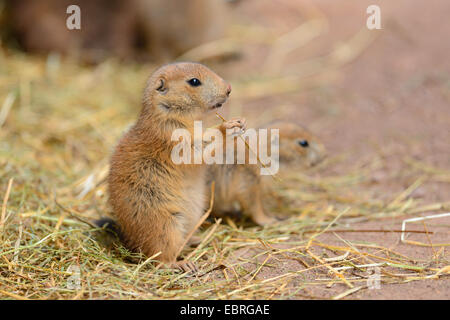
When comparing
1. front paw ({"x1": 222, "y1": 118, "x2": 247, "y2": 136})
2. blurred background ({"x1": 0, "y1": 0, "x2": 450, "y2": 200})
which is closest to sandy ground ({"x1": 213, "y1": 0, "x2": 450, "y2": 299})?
blurred background ({"x1": 0, "y1": 0, "x2": 450, "y2": 200})

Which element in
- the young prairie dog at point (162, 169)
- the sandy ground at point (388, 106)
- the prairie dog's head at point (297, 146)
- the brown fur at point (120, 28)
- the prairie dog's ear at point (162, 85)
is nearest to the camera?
the young prairie dog at point (162, 169)

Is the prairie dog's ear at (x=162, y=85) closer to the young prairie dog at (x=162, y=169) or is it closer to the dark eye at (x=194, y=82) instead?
the young prairie dog at (x=162, y=169)

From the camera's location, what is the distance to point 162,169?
4.02 m

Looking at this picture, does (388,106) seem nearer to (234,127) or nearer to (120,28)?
(234,127)

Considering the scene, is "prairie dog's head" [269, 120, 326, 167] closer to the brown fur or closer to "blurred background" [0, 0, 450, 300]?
"blurred background" [0, 0, 450, 300]

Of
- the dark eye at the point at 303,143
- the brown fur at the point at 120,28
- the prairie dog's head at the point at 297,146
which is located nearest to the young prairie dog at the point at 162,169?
the prairie dog's head at the point at 297,146

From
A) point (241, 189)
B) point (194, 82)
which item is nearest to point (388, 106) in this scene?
point (241, 189)

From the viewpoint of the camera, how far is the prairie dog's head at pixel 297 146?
204 inches

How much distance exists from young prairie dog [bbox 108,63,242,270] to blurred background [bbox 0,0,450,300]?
3.37ft

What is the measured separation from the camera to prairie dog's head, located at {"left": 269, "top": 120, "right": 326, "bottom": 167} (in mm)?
5191

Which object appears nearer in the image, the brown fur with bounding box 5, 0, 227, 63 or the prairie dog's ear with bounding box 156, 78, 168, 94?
the prairie dog's ear with bounding box 156, 78, 168, 94

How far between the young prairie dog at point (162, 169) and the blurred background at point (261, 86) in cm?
103

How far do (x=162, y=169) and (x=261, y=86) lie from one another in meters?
4.95
